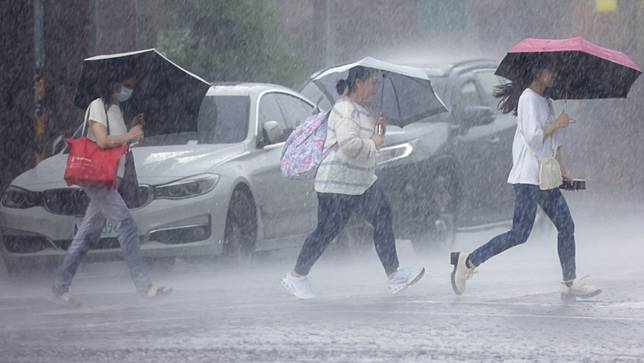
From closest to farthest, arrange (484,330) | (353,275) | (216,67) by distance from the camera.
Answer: (484,330), (353,275), (216,67)

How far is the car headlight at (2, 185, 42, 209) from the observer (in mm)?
13180

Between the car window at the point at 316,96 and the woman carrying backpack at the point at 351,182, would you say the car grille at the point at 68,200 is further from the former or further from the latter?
the car window at the point at 316,96

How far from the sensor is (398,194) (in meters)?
15.0

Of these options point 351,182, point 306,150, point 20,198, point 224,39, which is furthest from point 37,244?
point 224,39

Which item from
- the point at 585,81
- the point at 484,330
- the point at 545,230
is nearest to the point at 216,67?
the point at 545,230

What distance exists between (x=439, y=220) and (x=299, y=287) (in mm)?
3969

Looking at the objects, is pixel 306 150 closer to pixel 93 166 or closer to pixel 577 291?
pixel 93 166

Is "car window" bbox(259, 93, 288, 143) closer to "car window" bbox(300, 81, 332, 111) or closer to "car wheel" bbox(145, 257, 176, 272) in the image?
"car wheel" bbox(145, 257, 176, 272)

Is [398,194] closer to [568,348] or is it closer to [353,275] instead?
[353,275]

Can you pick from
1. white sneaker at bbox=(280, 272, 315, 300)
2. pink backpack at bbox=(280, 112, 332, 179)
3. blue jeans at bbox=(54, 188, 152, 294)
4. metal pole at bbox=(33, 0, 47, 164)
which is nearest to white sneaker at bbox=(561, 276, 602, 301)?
white sneaker at bbox=(280, 272, 315, 300)

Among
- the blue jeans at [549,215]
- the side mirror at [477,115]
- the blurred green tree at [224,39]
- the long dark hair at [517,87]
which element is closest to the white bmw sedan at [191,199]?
the side mirror at [477,115]

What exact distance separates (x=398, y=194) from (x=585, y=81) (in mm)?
3536

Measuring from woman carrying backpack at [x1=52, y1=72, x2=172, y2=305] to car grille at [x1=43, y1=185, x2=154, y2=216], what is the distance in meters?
1.14

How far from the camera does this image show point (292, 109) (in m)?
15.0
